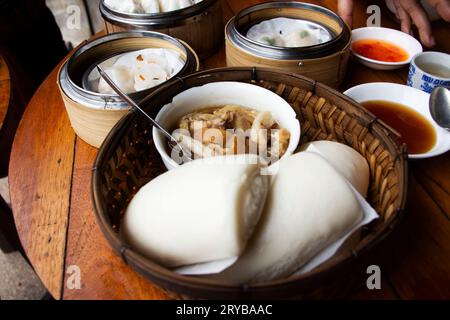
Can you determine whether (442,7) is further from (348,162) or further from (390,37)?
(348,162)

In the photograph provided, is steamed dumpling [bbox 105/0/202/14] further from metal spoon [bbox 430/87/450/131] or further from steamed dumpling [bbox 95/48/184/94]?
metal spoon [bbox 430/87/450/131]

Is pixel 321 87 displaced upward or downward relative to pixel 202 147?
upward

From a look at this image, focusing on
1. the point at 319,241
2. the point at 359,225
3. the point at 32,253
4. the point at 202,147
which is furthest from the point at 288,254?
the point at 32,253

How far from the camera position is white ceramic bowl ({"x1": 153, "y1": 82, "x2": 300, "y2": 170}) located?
1106 mm

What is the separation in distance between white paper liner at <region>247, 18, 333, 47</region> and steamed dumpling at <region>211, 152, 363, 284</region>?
778mm

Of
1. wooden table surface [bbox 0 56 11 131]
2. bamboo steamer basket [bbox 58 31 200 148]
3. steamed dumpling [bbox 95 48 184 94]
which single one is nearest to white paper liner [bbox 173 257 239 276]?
bamboo steamer basket [bbox 58 31 200 148]

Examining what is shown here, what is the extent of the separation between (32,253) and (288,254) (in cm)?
64

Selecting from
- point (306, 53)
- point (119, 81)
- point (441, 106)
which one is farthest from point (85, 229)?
point (441, 106)

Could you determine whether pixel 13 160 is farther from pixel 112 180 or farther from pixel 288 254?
pixel 288 254

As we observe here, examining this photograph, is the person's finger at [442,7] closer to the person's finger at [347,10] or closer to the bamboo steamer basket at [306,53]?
the person's finger at [347,10]

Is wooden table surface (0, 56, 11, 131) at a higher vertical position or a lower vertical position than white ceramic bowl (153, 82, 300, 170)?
lower

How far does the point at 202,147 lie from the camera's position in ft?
3.49

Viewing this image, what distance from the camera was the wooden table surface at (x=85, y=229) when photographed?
859mm

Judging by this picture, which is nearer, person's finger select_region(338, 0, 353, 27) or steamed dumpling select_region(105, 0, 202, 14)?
steamed dumpling select_region(105, 0, 202, 14)
